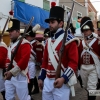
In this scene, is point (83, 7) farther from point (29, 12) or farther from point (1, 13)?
point (1, 13)

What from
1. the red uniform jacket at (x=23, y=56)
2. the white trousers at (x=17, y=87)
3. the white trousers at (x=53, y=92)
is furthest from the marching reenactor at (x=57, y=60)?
the white trousers at (x=17, y=87)

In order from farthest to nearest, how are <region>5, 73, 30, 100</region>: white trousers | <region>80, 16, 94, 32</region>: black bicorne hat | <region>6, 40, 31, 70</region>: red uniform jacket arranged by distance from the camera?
<region>80, 16, 94, 32</region>: black bicorne hat, <region>5, 73, 30, 100</region>: white trousers, <region>6, 40, 31, 70</region>: red uniform jacket

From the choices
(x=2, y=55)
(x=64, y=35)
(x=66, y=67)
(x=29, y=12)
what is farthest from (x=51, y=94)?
(x=29, y=12)

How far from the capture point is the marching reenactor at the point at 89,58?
4.67 metres

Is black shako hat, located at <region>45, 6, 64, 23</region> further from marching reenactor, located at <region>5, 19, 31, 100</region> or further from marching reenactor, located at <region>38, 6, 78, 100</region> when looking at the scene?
marching reenactor, located at <region>5, 19, 31, 100</region>

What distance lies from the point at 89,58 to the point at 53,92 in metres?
1.87

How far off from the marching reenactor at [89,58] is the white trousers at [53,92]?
171 cm

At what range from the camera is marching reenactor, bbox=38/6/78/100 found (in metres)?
2.93

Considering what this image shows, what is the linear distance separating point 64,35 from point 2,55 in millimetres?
2156

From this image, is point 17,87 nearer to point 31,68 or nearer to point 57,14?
point 57,14

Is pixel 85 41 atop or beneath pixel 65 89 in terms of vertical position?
atop

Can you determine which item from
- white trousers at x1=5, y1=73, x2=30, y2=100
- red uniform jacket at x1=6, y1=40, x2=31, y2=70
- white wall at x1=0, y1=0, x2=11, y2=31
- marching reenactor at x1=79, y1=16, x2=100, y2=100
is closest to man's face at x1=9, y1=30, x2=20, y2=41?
red uniform jacket at x1=6, y1=40, x2=31, y2=70

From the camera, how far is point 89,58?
15.5 ft

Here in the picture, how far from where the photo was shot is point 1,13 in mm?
12016
